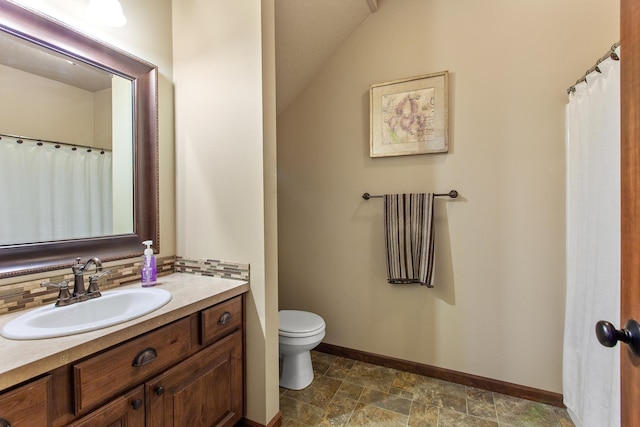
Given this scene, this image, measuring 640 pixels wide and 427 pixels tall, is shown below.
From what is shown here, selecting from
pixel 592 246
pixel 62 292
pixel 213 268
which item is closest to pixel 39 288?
pixel 62 292

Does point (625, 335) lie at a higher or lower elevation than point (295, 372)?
higher

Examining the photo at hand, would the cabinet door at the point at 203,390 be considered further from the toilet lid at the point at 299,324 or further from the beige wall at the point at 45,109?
the beige wall at the point at 45,109

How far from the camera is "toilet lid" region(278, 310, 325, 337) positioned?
70.0 inches

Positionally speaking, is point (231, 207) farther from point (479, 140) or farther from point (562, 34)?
point (562, 34)

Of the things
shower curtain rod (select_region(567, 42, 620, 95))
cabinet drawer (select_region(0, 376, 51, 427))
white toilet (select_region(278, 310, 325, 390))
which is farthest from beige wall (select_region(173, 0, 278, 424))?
shower curtain rod (select_region(567, 42, 620, 95))

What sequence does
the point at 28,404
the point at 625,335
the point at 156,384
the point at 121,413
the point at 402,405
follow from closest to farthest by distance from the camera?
the point at 625,335, the point at 28,404, the point at 121,413, the point at 156,384, the point at 402,405

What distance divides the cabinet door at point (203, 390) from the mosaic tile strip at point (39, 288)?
0.58 metres

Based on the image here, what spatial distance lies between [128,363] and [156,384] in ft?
0.52

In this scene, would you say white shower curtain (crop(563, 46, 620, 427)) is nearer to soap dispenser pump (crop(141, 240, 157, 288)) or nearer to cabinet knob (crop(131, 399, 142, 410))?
cabinet knob (crop(131, 399, 142, 410))

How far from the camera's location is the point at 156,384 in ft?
3.42

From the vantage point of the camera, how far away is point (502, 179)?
178 cm

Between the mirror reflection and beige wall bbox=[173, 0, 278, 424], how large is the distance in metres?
0.31

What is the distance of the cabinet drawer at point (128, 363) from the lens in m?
0.84

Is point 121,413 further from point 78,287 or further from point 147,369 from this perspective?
point 78,287
